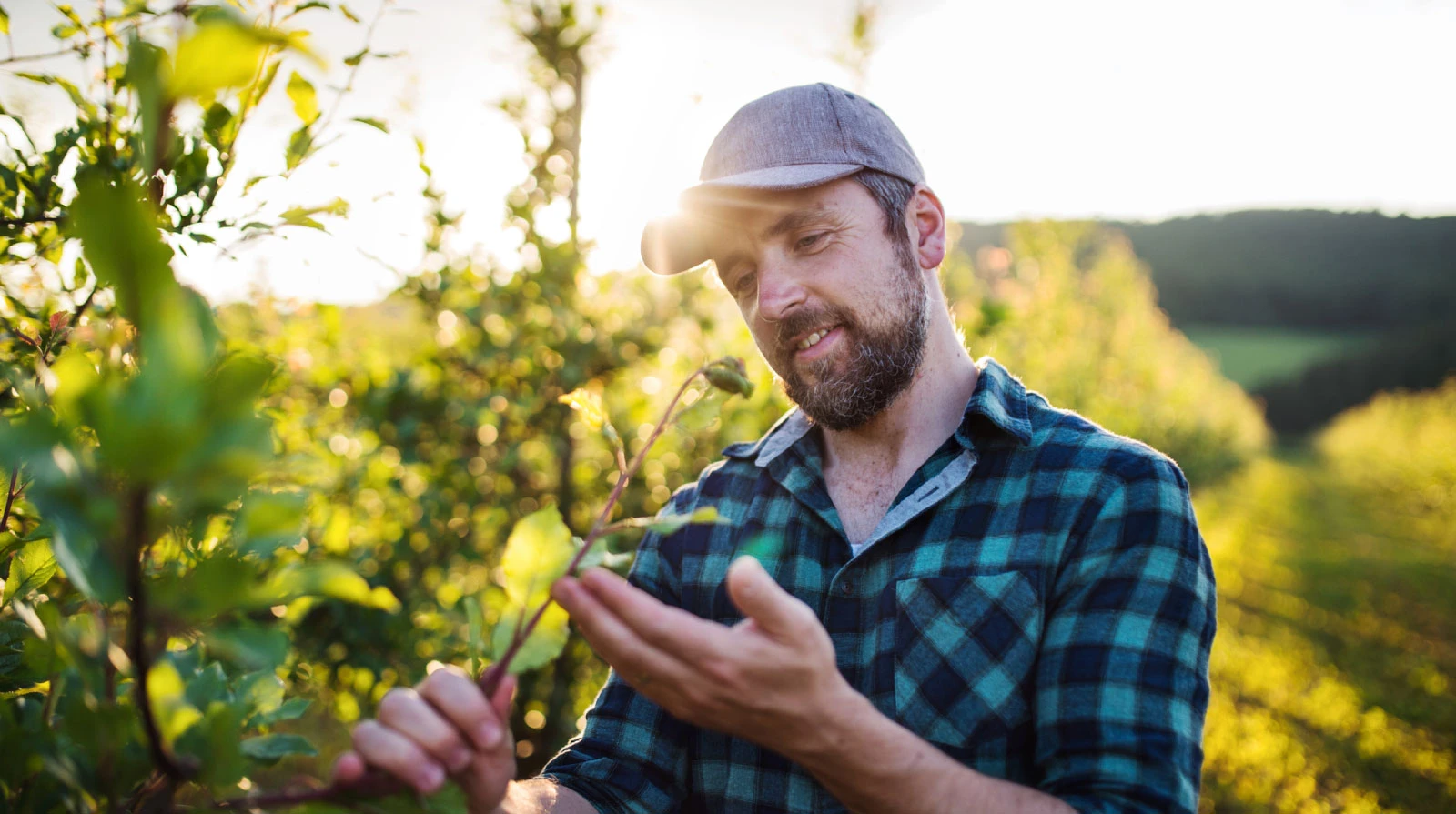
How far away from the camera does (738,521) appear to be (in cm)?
175

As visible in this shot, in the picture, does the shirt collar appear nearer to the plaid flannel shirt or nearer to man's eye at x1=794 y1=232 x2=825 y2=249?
the plaid flannel shirt

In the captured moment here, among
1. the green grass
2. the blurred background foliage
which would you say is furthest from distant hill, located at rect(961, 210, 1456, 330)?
the blurred background foliage

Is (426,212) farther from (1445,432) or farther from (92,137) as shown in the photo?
(1445,432)

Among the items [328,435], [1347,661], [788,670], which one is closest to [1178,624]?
[788,670]

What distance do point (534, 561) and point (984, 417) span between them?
1.09 m

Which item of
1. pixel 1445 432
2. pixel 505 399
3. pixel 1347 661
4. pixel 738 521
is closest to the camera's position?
pixel 738 521

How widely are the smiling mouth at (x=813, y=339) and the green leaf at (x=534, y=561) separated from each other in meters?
1.05

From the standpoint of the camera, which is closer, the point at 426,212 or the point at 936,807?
the point at 936,807

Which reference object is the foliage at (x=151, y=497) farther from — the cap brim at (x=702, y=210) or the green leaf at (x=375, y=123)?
Result: the cap brim at (x=702, y=210)

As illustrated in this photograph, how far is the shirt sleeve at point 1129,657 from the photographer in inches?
44.2

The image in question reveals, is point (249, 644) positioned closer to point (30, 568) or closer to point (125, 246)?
point (125, 246)

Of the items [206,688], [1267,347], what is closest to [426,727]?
[206,688]

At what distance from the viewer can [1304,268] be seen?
77250 mm

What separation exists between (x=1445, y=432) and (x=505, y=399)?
2507cm
